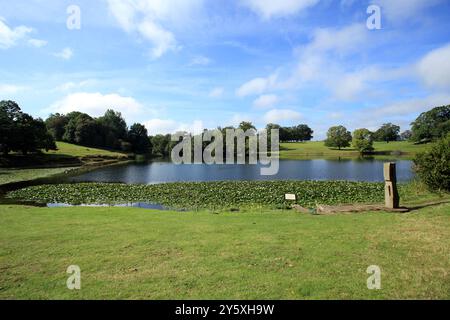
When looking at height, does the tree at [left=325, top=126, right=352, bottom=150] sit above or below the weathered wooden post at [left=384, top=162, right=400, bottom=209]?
above

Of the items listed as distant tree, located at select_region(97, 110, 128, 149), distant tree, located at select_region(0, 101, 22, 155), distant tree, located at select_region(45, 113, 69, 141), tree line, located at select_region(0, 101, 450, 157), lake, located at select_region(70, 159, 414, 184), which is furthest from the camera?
distant tree, located at select_region(97, 110, 128, 149)

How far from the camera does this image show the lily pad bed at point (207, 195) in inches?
871

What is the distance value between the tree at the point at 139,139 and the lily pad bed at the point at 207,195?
99040 mm

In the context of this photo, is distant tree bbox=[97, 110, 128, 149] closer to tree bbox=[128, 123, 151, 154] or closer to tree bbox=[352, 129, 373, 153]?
tree bbox=[128, 123, 151, 154]

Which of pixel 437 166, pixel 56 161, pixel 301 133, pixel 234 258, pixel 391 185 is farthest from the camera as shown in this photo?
pixel 301 133

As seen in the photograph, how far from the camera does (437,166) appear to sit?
16.7m

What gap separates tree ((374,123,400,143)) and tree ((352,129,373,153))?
21636 millimetres

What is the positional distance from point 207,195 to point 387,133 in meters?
131

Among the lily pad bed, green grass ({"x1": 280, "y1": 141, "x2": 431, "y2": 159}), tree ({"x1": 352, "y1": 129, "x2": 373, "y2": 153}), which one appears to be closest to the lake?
the lily pad bed

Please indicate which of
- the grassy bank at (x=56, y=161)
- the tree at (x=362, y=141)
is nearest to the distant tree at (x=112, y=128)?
the grassy bank at (x=56, y=161)

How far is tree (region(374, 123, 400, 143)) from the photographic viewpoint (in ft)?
444

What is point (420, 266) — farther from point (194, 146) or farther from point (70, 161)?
point (194, 146)

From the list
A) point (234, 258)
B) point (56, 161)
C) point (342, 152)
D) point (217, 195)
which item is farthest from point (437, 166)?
point (342, 152)

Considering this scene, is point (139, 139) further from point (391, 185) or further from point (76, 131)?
point (391, 185)
